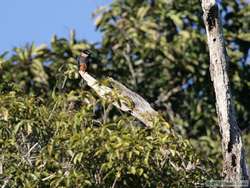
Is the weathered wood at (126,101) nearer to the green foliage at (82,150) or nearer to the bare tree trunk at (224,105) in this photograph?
the green foliage at (82,150)

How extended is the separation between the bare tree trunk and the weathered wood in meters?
0.40

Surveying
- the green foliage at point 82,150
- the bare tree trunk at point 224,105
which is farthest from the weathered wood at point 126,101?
the bare tree trunk at point 224,105

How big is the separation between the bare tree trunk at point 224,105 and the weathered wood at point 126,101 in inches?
15.6

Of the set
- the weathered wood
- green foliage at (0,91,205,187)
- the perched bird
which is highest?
the perched bird

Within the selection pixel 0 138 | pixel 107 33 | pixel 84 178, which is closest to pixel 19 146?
pixel 0 138

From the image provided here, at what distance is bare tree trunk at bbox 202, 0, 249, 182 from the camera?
19.9 ft

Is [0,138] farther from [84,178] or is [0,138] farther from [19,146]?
[84,178]

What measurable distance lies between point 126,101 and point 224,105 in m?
0.62

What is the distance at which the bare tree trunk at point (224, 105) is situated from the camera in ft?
19.9

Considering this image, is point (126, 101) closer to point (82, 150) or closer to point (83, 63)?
point (83, 63)

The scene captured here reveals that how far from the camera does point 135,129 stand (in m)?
5.89

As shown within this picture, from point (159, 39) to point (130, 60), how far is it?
42 cm

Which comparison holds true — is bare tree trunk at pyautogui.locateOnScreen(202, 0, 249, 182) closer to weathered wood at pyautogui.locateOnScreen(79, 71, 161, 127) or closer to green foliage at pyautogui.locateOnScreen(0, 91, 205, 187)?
green foliage at pyautogui.locateOnScreen(0, 91, 205, 187)

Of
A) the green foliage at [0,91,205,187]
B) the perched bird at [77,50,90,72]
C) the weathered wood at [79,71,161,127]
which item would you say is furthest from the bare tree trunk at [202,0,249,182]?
the perched bird at [77,50,90,72]
